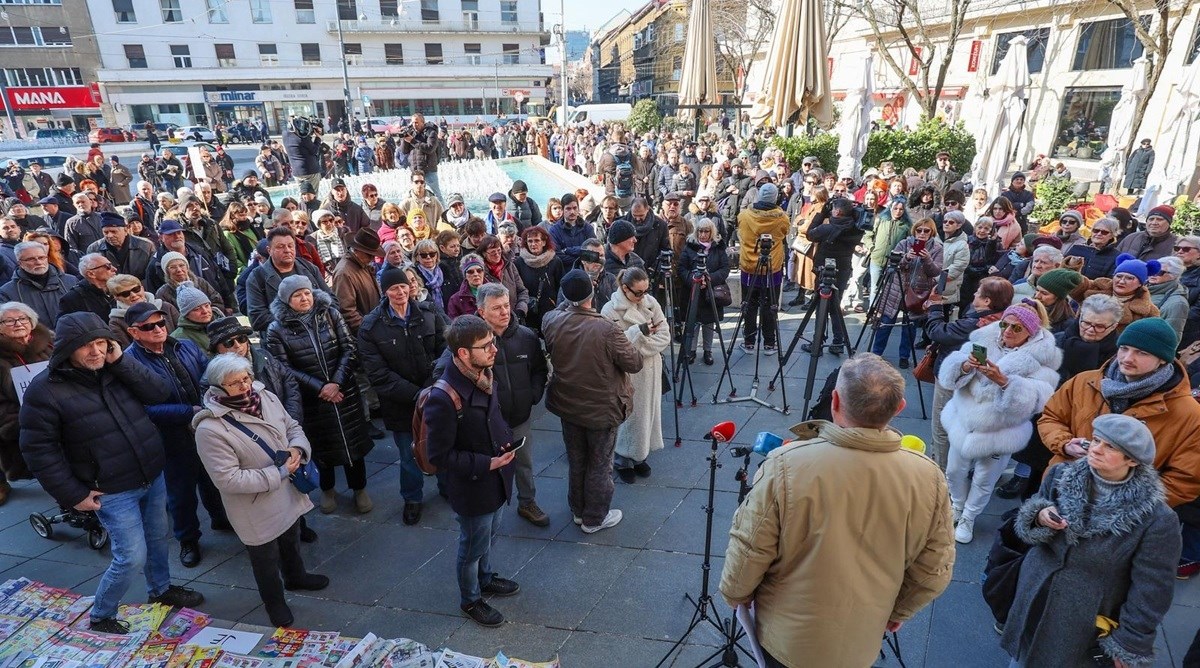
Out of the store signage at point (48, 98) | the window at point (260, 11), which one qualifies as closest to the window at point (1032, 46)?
the window at point (260, 11)

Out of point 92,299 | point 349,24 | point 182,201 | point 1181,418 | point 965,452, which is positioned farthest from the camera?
point 349,24

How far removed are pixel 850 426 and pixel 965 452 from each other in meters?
2.30

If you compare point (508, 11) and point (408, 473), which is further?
point (508, 11)

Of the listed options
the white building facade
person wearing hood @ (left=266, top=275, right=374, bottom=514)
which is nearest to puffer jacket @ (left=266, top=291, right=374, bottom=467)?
person wearing hood @ (left=266, top=275, right=374, bottom=514)

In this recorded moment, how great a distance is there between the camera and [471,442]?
326 cm

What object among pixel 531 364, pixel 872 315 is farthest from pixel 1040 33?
pixel 531 364

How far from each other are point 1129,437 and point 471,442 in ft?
9.06

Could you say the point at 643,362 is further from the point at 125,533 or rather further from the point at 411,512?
the point at 125,533

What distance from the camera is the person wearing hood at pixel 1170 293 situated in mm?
4594

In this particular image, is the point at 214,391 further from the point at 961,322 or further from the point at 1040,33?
the point at 1040,33

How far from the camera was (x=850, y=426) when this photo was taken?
212cm

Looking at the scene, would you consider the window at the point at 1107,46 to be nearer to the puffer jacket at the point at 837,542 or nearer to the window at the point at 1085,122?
the window at the point at 1085,122

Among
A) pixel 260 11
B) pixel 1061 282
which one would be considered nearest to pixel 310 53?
pixel 260 11

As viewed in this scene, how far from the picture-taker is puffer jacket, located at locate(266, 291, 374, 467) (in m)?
4.25
